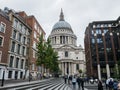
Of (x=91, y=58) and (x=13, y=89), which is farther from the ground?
(x=91, y=58)

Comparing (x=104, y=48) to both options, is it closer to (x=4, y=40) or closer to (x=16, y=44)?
(x=16, y=44)

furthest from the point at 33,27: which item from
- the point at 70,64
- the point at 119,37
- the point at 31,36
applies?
the point at 70,64

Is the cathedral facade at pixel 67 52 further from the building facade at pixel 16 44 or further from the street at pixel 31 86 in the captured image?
the street at pixel 31 86

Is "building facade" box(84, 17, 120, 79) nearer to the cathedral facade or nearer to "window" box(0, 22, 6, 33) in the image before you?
the cathedral facade

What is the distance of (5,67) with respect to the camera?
1129 inches

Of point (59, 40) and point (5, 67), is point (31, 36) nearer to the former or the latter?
point (5, 67)

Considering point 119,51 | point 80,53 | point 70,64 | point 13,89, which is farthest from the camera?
point 80,53

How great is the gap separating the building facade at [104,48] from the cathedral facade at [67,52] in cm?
3451

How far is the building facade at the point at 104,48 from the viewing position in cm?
5481

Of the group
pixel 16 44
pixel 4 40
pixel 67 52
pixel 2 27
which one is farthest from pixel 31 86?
pixel 67 52

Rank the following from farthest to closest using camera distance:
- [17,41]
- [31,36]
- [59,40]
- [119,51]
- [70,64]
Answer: [59,40] → [70,64] → [119,51] → [31,36] → [17,41]

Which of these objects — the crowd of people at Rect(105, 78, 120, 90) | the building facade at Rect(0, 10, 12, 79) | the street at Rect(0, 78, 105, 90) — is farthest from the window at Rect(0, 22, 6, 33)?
the crowd of people at Rect(105, 78, 120, 90)

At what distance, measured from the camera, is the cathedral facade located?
98.2 m

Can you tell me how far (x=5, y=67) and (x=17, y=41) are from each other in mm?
7944
